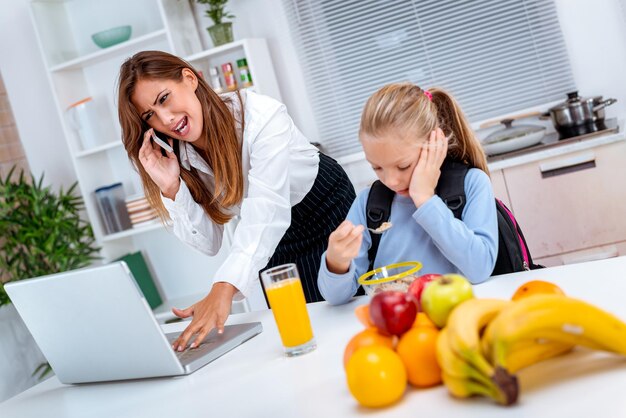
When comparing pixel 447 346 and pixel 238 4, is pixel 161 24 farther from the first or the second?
pixel 447 346

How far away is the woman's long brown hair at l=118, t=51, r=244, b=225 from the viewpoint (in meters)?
1.85

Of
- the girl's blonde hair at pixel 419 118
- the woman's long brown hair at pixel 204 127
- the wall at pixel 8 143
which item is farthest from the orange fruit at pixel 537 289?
the wall at pixel 8 143

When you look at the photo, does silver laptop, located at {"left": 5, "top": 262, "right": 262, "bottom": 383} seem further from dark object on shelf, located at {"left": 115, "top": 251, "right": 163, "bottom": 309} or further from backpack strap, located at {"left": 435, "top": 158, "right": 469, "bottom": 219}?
dark object on shelf, located at {"left": 115, "top": 251, "right": 163, "bottom": 309}

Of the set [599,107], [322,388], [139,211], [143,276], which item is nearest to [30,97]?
[139,211]

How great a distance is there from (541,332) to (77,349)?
38.8 inches

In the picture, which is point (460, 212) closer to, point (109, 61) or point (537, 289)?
point (537, 289)

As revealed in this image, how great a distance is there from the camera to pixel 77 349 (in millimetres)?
1486

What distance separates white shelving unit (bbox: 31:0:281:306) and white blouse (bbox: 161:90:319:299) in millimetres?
1614

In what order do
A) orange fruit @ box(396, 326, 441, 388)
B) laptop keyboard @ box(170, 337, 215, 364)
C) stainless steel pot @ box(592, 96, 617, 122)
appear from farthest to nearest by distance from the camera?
stainless steel pot @ box(592, 96, 617, 122)
laptop keyboard @ box(170, 337, 215, 364)
orange fruit @ box(396, 326, 441, 388)

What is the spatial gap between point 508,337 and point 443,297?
0.14 m

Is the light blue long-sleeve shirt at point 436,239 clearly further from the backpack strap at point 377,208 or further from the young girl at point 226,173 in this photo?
the young girl at point 226,173

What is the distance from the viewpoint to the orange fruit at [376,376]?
3.05 feet

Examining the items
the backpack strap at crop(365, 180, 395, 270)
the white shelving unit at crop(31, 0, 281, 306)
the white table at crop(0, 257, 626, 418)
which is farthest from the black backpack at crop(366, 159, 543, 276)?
the white shelving unit at crop(31, 0, 281, 306)

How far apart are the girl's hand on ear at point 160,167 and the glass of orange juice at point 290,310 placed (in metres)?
0.78
